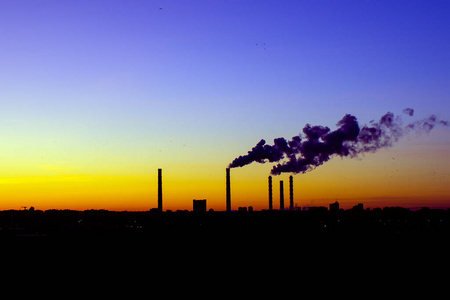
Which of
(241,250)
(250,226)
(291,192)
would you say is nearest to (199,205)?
(291,192)

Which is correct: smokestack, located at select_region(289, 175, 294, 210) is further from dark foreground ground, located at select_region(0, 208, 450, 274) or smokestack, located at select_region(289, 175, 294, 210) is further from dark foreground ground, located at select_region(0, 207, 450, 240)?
dark foreground ground, located at select_region(0, 208, 450, 274)

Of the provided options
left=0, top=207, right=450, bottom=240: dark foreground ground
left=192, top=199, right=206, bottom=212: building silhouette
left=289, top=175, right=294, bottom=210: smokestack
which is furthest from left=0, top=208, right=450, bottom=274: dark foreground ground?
left=192, top=199, right=206, bottom=212: building silhouette

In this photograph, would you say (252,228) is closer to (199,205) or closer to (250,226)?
(250,226)

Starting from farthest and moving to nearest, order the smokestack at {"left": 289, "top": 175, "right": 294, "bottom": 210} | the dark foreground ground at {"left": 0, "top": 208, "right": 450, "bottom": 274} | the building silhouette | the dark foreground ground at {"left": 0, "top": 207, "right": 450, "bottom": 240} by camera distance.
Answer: the building silhouette < the smokestack at {"left": 289, "top": 175, "right": 294, "bottom": 210} < the dark foreground ground at {"left": 0, "top": 207, "right": 450, "bottom": 240} < the dark foreground ground at {"left": 0, "top": 208, "right": 450, "bottom": 274}

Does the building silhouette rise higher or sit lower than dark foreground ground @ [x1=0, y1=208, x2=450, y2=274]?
higher

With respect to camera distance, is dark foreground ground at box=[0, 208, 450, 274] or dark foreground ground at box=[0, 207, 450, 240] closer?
dark foreground ground at box=[0, 208, 450, 274]

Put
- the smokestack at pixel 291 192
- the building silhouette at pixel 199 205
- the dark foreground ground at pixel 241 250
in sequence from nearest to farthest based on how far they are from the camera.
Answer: the dark foreground ground at pixel 241 250 → the smokestack at pixel 291 192 → the building silhouette at pixel 199 205

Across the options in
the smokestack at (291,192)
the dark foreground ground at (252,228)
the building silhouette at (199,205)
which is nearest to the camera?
the dark foreground ground at (252,228)

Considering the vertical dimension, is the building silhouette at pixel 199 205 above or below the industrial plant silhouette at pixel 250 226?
above

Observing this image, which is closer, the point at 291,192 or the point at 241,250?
the point at 241,250

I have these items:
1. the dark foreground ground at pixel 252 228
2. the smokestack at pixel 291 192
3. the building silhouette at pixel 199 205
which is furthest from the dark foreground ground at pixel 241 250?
the building silhouette at pixel 199 205

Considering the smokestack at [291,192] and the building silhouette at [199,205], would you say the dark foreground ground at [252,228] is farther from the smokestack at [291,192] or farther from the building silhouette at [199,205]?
the building silhouette at [199,205]

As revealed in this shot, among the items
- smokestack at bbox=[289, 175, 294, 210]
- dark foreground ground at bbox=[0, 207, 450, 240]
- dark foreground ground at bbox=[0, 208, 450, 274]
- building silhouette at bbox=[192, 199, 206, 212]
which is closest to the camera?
dark foreground ground at bbox=[0, 208, 450, 274]

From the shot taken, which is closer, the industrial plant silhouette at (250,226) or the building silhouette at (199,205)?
the industrial plant silhouette at (250,226)
